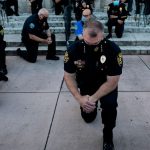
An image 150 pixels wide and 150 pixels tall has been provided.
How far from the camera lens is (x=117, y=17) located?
8430 mm

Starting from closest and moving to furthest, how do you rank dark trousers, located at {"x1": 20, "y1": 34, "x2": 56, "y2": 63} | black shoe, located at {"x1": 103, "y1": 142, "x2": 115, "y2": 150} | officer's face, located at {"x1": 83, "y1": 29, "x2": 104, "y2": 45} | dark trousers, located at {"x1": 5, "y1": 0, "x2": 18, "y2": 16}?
officer's face, located at {"x1": 83, "y1": 29, "x2": 104, "y2": 45} < black shoe, located at {"x1": 103, "y1": 142, "x2": 115, "y2": 150} < dark trousers, located at {"x1": 20, "y1": 34, "x2": 56, "y2": 63} < dark trousers, located at {"x1": 5, "y1": 0, "x2": 18, "y2": 16}

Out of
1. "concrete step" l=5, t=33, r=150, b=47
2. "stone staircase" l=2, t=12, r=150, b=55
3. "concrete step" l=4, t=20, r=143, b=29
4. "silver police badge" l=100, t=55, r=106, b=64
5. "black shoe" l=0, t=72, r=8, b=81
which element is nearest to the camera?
"silver police badge" l=100, t=55, r=106, b=64

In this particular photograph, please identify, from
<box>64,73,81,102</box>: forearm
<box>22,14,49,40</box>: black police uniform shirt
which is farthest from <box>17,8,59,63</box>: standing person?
<box>64,73,81,102</box>: forearm

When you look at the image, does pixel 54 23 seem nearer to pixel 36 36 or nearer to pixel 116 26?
pixel 116 26

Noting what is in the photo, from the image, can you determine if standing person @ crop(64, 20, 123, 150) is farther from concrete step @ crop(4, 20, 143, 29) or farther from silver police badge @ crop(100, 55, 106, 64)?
concrete step @ crop(4, 20, 143, 29)

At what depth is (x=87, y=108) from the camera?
3395 millimetres

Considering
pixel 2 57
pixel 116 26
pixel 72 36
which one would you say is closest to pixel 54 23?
pixel 72 36

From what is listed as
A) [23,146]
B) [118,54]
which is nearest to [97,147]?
[23,146]

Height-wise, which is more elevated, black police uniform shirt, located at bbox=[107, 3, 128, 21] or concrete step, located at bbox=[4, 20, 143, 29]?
black police uniform shirt, located at bbox=[107, 3, 128, 21]

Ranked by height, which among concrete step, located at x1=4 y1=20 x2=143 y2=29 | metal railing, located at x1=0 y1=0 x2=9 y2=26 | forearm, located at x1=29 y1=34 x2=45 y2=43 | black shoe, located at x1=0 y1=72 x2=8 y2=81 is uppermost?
metal railing, located at x1=0 y1=0 x2=9 y2=26

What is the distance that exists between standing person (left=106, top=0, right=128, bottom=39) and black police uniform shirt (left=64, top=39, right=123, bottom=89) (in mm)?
5166

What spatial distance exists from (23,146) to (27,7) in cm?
756

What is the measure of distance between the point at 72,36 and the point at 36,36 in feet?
5.83

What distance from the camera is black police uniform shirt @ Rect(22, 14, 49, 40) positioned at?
7.01 m
